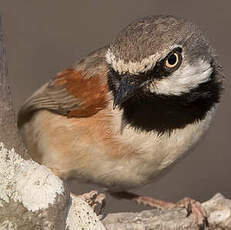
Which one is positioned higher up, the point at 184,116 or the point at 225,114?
the point at 184,116

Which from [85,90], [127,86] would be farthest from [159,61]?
[85,90]

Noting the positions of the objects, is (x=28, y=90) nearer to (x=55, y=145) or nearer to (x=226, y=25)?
(x=226, y=25)

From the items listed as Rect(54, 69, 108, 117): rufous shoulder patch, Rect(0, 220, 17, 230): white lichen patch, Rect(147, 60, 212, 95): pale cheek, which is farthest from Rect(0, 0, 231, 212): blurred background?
Rect(0, 220, 17, 230): white lichen patch

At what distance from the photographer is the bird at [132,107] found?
5754 mm

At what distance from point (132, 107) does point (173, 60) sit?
19.6 inches

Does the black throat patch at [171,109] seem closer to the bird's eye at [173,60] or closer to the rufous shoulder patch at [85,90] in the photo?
the bird's eye at [173,60]

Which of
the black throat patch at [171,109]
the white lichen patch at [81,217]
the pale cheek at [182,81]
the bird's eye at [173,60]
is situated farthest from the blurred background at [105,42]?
the white lichen patch at [81,217]

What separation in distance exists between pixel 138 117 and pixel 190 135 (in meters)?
0.46

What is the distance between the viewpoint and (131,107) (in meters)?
6.07

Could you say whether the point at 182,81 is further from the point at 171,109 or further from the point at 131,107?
the point at 131,107

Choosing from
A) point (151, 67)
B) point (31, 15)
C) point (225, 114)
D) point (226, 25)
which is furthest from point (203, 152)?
point (151, 67)

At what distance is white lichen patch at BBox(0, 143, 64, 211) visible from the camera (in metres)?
4.74

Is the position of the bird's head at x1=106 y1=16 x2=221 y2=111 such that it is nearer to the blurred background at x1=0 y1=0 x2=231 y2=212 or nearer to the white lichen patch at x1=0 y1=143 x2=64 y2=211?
the white lichen patch at x1=0 y1=143 x2=64 y2=211

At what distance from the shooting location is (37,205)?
4.73m
